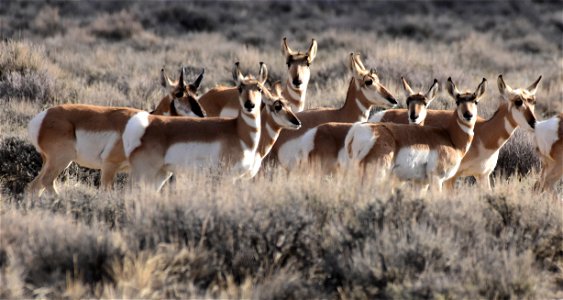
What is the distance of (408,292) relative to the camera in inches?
206

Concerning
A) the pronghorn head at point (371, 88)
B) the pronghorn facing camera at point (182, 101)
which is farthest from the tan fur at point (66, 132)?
the pronghorn head at point (371, 88)

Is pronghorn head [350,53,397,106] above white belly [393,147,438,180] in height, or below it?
above

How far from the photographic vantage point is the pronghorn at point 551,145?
28.0 ft

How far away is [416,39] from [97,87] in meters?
11.2

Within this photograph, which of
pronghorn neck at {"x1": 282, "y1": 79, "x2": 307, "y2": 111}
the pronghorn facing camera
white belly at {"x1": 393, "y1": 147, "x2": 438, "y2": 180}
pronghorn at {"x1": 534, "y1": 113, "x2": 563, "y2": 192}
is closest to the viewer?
white belly at {"x1": 393, "y1": 147, "x2": 438, "y2": 180}

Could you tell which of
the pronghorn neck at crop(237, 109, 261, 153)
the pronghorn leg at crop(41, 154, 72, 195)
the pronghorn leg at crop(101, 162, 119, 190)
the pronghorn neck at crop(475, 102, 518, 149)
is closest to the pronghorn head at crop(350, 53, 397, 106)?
the pronghorn neck at crop(475, 102, 518, 149)

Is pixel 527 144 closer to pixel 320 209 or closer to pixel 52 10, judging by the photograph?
pixel 320 209

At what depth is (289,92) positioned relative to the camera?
1080 cm

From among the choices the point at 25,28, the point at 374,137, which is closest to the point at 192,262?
the point at 374,137

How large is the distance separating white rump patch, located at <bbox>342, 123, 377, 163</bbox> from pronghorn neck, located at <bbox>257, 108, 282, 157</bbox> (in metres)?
0.69

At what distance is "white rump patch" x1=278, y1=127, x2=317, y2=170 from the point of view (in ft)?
27.6

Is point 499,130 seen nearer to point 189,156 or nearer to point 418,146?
point 418,146

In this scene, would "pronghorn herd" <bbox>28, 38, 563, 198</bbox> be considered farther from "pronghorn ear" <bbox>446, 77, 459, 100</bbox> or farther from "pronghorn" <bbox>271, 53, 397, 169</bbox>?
"pronghorn" <bbox>271, 53, 397, 169</bbox>

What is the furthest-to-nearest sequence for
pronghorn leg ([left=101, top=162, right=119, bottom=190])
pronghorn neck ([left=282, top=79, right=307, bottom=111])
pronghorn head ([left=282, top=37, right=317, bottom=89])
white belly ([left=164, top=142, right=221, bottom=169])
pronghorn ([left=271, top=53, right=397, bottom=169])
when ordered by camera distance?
1. pronghorn neck ([left=282, top=79, right=307, bottom=111])
2. pronghorn head ([left=282, top=37, right=317, bottom=89])
3. pronghorn ([left=271, top=53, right=397, bottom=169])
4. pronghorn leg ([left=101, top=162, right=119, bottom=190])
5. white belly ([left=164, top=142, right=221, bottom=169])
